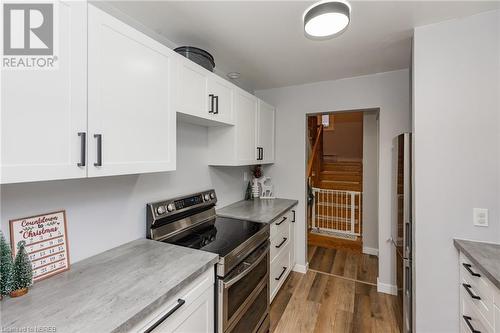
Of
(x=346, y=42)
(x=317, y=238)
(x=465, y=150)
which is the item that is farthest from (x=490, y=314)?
(x=317, y=238)

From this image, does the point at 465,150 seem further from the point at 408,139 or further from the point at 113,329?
the point at 113,329

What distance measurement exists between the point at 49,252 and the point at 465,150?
2.55m

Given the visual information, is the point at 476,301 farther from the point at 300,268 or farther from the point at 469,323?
the point at 300,268

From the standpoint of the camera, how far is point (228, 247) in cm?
149

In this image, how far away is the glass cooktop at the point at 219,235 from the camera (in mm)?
1509

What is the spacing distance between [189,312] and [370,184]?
3.31 meters

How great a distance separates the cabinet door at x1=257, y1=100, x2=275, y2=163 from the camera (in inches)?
105

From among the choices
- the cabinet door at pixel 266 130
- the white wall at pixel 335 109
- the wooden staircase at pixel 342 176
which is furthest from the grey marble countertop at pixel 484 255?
the wooden staircase at pixel 342 176

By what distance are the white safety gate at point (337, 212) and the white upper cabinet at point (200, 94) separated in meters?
2.98

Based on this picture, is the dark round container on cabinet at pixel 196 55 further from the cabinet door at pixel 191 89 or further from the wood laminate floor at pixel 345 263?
the wood laminate floor at pixel 345 263

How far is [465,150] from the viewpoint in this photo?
1.51 m

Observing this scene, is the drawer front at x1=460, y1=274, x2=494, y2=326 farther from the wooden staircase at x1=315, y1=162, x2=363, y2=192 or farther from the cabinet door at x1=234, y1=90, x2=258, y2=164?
the wooden staircase at x1=315, y1=162, x2=363, y2=192

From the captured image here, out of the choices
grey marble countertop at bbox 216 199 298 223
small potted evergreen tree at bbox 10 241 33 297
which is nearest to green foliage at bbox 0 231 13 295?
small potted evergreen tree at bbox 10 241 33 297

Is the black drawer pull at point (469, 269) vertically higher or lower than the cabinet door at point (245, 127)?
lower
